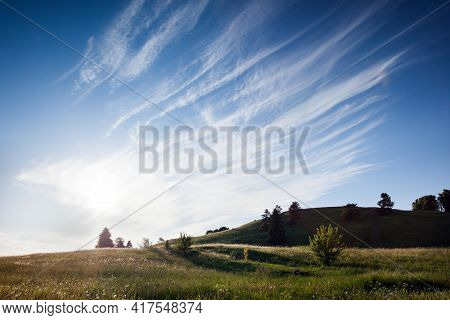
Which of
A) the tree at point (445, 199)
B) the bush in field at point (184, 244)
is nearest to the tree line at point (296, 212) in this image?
the tree at point (445, 199)

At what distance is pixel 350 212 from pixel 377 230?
9687mm

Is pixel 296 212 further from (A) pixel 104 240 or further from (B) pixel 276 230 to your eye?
(A) pixel 104 240

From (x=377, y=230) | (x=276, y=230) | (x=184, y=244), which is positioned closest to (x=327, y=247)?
(x=184, y=244)

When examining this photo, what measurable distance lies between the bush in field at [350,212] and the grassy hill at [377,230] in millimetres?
1072

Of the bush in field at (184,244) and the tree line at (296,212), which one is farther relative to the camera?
the tree line at (296,212)

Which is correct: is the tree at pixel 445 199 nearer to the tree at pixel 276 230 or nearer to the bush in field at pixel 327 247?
the tree at pixel 276 230

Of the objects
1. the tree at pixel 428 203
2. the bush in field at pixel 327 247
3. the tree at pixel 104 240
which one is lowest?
the bush in field at pixel 327 247

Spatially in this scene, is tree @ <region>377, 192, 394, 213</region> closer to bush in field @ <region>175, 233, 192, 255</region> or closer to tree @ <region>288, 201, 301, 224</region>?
tree @ <region>288, 201, 301, 224</region>

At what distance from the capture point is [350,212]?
70125 mm

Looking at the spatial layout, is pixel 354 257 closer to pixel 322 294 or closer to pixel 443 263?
pixel 443 263

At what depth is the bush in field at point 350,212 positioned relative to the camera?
69.3m

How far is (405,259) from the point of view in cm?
2286

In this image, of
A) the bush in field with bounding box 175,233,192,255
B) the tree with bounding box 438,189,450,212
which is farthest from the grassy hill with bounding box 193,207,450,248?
the bush in field with bounding box 175,233,192,255
